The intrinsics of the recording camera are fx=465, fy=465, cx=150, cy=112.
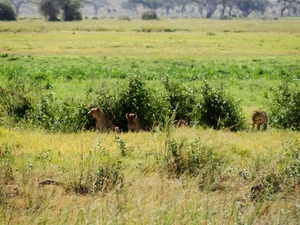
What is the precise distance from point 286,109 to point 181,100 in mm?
2775

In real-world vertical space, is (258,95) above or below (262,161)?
below

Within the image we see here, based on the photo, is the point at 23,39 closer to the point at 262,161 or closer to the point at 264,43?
the point at 264,43

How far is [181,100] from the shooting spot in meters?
12.6

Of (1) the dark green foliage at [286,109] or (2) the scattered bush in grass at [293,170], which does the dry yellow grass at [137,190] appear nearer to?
(2) the scattered bush in grass at [293,170]

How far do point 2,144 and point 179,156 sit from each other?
11.4 feet

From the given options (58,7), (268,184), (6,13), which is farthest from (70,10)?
(268,184)

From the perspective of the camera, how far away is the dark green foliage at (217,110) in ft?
39.9

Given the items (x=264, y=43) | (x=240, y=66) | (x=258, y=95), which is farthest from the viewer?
(x=264, y=43)

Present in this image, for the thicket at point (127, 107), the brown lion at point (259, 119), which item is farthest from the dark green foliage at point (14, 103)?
the brown lion at point (259, 119)

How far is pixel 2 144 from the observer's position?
8594 mm

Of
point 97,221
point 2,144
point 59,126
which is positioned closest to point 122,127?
point 59,126

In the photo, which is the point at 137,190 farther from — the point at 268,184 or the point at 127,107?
the point at 127,107

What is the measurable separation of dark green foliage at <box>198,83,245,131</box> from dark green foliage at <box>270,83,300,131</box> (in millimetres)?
986

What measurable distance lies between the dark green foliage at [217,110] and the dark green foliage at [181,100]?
30 centimetres
